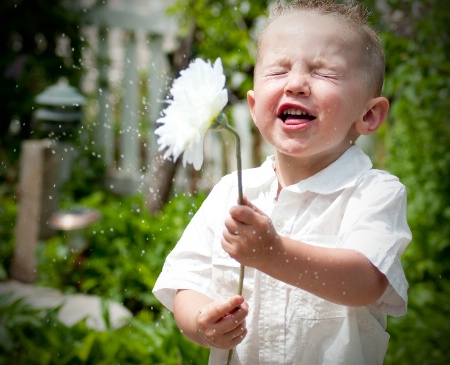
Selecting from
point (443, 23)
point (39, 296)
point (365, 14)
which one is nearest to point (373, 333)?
point (365, 14)

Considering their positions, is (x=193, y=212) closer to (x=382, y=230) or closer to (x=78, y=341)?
(x=78, y=341)

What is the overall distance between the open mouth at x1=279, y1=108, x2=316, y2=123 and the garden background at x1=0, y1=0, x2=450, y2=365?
92 centimetres

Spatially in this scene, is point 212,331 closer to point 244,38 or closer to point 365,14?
point 365,14

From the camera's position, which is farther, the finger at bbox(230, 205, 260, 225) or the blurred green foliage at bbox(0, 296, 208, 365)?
the blurred green foliage at bbox(0, 296, 208, 365)

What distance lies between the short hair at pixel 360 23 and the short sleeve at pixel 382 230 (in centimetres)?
17

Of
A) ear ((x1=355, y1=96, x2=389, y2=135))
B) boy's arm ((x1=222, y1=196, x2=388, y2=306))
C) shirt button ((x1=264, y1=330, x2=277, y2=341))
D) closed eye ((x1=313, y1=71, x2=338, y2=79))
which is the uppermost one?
closed eye ((x1=313, y1=71, x2=338, y2=79))

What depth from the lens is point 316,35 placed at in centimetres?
104

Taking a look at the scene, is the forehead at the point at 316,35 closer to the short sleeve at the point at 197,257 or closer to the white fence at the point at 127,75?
the short sleeve at the point at 197,257

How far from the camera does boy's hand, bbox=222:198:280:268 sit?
890 millimetres

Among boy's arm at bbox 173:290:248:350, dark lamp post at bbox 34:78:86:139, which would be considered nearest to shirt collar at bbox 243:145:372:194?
boy's arm at bbox 173:290:248:350

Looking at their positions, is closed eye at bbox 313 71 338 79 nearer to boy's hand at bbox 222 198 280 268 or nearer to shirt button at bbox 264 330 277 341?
boy's hand at bbox 222 198 280 268

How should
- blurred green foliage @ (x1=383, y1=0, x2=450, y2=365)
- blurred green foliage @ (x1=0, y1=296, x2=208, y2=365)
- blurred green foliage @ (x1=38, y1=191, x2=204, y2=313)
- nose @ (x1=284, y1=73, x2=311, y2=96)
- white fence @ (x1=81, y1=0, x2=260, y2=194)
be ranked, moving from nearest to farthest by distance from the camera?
nose @ (x1=284, y1=73, x2=311, y2=96) → blurred green foliage @ (x1=0, y1=296, x2=208, y2=365) → blurred green foliage @ (x1=383, y1=0, x2=450, y2=365) → blurred green foliage @ (x1=38, y1=191, x2=204, y2=313) → white fence @ (x1=81, y1=0, x2=260, y2=194)

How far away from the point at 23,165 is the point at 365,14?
8.23ft

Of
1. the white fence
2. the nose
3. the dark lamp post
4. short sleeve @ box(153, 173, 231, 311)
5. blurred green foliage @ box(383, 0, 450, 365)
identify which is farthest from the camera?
the white fence
